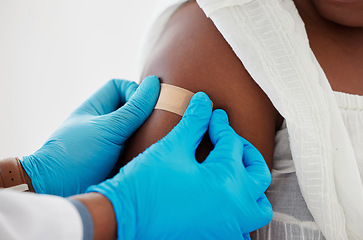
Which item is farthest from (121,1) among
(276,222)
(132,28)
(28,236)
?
(28,236)

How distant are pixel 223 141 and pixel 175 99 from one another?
0.62 feet

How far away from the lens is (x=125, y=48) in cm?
182

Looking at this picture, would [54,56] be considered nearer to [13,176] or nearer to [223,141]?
[13,176]

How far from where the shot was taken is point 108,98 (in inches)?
46.0

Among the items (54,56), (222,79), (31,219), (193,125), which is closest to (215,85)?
(222,79)

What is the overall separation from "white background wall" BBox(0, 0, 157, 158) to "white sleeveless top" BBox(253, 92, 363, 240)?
91 centimetres

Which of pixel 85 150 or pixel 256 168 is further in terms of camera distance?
pixel 85 150

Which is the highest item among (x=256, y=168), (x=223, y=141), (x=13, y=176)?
(x=13, y=176)

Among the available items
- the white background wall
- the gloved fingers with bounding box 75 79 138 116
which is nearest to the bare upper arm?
the gloved fingers with bounding box 75 79 138 116

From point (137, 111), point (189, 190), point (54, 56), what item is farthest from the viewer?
point (54, 56)

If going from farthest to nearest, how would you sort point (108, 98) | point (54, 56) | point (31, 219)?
point (54, 56), point (108, 98), point (31, 219)

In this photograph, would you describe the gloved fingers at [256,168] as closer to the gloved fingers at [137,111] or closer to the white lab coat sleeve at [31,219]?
the gloved fingers at [137,111]

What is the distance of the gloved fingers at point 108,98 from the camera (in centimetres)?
113

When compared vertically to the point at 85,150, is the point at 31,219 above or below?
above
